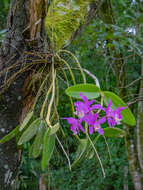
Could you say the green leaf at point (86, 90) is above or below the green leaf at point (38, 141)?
above

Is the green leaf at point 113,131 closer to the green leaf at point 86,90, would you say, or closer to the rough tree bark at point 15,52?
the green leaf at point 86,90

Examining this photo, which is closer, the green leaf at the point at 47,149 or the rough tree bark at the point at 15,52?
the green leaf at the point at 47,149

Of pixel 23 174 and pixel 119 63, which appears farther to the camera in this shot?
pixel 23 174

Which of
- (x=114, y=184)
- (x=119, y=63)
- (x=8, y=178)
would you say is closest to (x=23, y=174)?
(x=114, y=184)

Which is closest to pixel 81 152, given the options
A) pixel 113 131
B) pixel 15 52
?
pixel 113 131

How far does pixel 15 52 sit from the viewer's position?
0.48 meters

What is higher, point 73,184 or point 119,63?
point 119,63

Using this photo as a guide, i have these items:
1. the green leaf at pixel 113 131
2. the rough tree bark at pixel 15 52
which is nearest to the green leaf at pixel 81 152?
the green leaf at pixel 113 131

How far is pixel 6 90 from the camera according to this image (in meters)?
0.46

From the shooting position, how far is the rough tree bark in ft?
1.45

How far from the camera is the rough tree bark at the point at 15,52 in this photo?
1.45 ft

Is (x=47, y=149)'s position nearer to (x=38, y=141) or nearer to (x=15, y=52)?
(x=38, y=141)

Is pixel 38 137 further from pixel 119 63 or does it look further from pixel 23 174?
pixel 23 174

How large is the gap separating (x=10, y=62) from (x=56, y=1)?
18 cm
